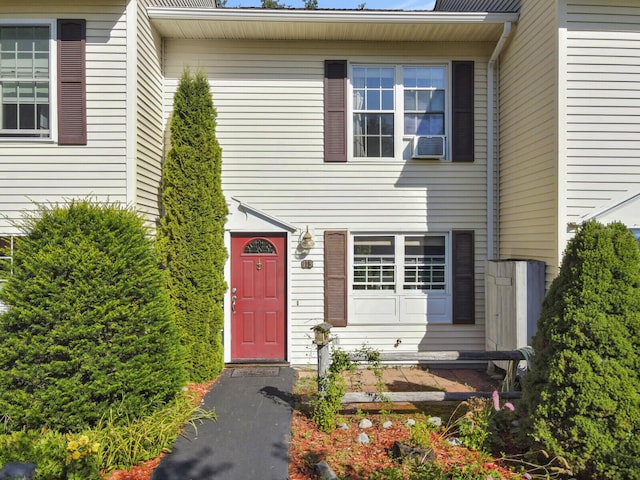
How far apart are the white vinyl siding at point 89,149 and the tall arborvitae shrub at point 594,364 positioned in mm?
5183

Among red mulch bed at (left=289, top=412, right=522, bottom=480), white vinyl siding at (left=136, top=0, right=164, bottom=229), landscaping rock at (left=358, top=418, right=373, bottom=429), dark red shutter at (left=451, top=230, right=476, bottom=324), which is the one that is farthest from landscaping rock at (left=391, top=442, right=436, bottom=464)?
white vinyl siding at (left=136, top=0, right=164, bottom=229)

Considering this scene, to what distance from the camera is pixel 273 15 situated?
5551 millimetres

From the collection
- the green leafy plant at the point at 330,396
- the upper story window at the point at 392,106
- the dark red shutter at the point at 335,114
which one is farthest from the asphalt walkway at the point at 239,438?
the upper story window at the point at 392,106

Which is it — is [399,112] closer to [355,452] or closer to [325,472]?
[355,452]

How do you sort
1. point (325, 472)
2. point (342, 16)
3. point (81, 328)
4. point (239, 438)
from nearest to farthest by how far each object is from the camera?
point (325, 472) → point (81, 328) → point (239, 438) → point (342, 16)

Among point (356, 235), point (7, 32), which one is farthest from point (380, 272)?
point (7, 32)

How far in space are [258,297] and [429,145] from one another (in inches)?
145

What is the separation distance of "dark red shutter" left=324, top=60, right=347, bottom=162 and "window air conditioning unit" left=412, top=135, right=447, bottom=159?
117 cm

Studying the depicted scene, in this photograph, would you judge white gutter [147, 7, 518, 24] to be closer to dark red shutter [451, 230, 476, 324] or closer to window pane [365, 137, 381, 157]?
window pane [365, 137, 381, 157]

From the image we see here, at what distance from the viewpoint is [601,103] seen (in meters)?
4.78

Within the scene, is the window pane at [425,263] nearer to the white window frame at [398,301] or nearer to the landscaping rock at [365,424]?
the white window frame at [398,301]

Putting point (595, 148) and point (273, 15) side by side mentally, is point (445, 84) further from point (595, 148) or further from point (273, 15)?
point (273, 15)

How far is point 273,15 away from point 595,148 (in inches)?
187

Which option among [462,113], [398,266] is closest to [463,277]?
[398,266]
